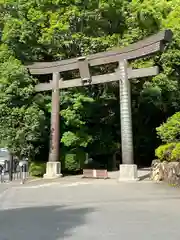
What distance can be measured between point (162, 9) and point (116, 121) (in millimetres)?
8298

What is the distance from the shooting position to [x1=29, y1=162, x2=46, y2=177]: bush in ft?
79.2

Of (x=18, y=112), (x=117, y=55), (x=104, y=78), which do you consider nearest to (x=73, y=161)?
(x=18, y=112)

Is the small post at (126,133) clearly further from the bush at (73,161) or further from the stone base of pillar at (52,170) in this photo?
the bush at (73,161)

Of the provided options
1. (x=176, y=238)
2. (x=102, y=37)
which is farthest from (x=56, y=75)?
(x=176, y=238)

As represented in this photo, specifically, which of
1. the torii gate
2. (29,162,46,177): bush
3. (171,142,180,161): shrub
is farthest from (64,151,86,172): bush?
(171,142,180,161): shrub

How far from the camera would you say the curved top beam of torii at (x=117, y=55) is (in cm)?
2000

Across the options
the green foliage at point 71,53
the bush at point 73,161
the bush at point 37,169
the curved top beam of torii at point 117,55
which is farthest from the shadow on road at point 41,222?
the bush at point 73,161

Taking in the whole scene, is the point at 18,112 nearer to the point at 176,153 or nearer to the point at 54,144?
the point at 54,144

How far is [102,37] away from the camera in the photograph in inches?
979

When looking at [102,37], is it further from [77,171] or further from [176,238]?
[176,238]

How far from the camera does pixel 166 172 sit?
18.1m

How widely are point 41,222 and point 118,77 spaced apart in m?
13.5

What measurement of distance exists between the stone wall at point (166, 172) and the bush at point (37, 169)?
7296 mm

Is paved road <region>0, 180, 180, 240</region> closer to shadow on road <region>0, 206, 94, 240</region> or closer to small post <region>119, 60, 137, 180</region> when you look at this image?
shadow on road <region>0, 206, 94, 240</region>
